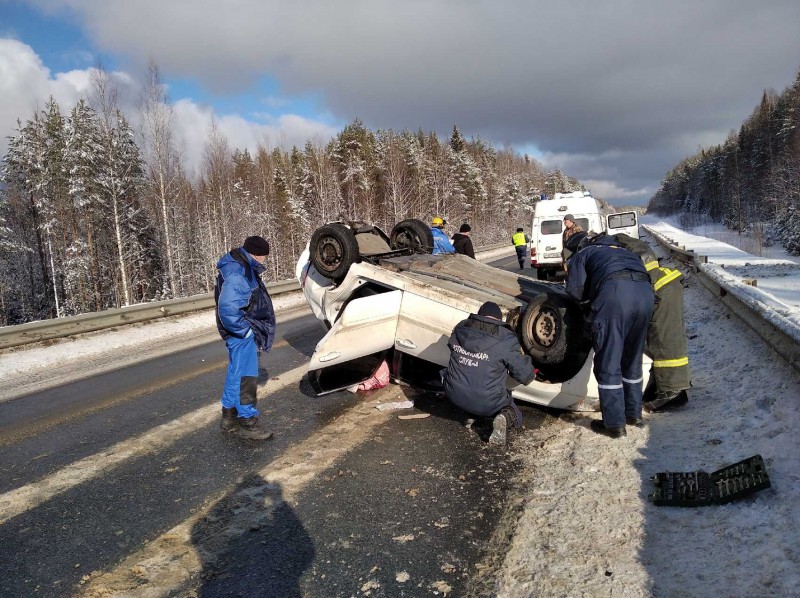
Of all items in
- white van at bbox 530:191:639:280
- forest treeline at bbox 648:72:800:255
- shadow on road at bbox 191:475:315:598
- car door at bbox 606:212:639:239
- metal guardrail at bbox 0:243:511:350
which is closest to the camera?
shadow on road at bbox 191:475:315:598

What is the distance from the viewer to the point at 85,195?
90.2 feet

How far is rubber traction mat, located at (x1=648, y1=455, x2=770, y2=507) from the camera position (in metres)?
2.56

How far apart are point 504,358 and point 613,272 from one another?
1.09 meters

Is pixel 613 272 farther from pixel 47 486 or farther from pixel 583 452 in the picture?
pixel 47 486

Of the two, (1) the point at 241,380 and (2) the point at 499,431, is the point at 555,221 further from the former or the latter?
(1) the point at 241,380

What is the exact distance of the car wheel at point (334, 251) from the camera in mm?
5457

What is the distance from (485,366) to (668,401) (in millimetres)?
1661

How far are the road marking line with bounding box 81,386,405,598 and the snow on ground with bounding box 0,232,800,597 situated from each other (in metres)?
1.45

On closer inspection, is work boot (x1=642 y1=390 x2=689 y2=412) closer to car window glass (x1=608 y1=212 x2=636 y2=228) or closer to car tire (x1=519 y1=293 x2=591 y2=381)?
car tire (x1=519 y1=293 x2=591 y2=381)

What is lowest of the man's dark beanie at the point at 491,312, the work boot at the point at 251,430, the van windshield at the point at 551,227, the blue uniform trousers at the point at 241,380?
the work boot at the point at 251,430

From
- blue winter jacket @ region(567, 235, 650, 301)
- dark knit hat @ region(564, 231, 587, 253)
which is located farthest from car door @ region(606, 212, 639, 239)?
blue winter jacket @ region(567, 235, 650, 301)

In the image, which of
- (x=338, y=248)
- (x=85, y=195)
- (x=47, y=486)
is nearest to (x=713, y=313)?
(x=338, y=248)

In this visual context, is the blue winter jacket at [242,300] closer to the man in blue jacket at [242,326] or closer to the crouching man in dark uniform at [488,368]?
the man in blue jacket at [242,326]

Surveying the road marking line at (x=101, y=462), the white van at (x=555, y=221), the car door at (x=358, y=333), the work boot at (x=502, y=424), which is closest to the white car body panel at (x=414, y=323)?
the car door at (x=358, y=333)
